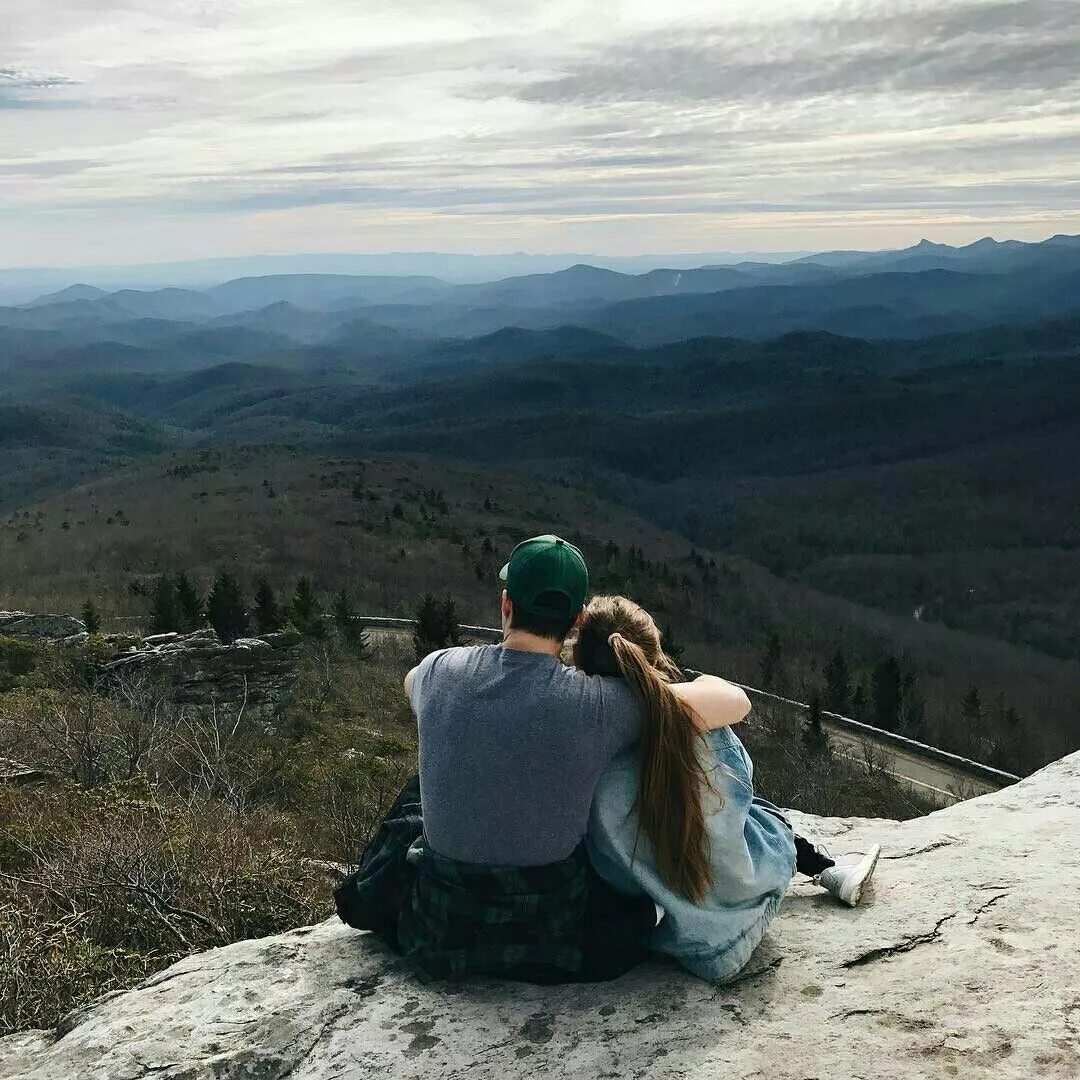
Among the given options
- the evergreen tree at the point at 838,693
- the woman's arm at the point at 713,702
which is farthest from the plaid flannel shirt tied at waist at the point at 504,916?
the evergreen tree at the point at 838,693

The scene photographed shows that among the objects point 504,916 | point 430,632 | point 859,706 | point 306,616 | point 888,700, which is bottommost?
point 859,706

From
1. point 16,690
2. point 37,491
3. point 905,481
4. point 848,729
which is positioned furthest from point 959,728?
point 37,491

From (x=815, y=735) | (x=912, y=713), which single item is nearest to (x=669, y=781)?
(x=815, y=735)

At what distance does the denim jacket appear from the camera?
377cm

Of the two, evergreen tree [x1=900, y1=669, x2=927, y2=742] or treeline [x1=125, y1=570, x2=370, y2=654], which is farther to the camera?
evergreen tree [x1=900, y1=669, x2=927, y2=742]

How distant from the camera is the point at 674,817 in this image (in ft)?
12.1

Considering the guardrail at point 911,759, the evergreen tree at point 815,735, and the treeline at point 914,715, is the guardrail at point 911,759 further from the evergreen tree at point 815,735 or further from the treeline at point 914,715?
the treeline at point 914,715

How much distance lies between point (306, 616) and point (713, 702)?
2898 cm

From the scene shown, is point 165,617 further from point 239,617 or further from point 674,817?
point 674,817

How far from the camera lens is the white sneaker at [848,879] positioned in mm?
4363

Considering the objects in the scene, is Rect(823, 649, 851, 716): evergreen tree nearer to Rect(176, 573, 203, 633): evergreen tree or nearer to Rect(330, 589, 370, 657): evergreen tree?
Rect(330, 589, 370, 657): evergreen tree

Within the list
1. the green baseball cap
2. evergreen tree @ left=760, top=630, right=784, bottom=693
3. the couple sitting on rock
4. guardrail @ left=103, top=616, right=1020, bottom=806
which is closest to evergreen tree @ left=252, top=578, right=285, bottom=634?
guardrail @ left=103, top=616, right=1020, bottom=806

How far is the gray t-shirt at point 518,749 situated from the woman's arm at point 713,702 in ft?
0.78

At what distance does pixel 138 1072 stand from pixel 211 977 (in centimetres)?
71
